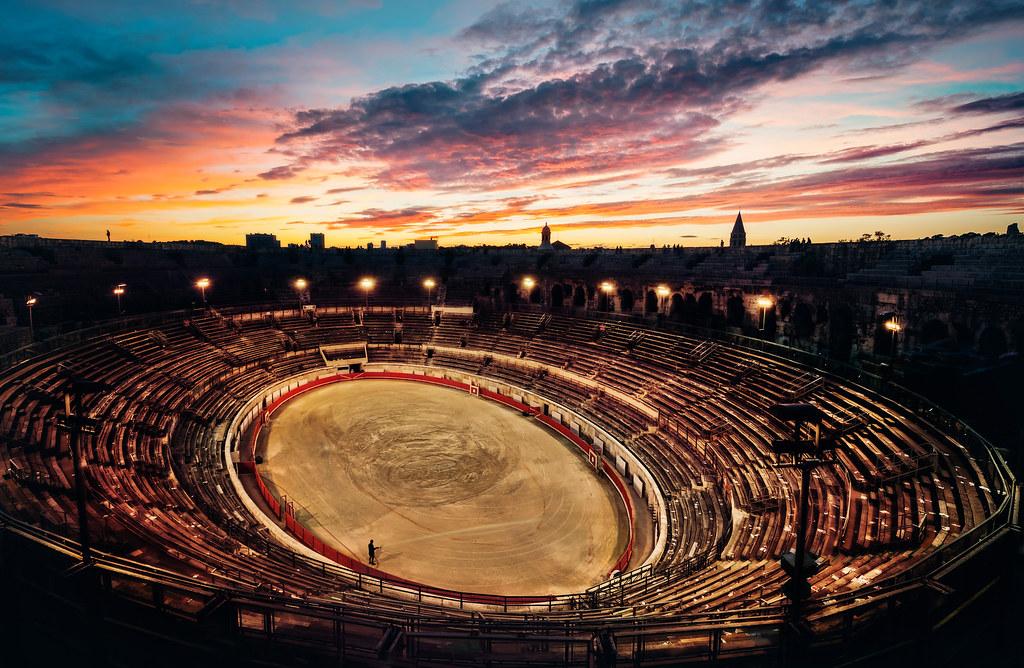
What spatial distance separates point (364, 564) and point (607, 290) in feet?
110

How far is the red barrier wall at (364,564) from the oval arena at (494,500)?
0.17 m

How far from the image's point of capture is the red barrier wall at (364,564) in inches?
607

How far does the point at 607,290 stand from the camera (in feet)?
148

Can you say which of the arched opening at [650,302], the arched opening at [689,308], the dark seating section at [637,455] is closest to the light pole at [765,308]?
the dark seating section at [637,455]

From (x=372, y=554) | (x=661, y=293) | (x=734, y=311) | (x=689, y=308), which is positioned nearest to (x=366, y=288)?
(x=661, y=293)

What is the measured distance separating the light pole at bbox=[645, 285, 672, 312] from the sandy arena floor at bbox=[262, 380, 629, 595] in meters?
16.3

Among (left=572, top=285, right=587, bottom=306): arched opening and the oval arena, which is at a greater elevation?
(left=572, top=285, right=587, bottom=306): arched opening

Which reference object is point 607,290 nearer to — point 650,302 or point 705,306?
point 650,302

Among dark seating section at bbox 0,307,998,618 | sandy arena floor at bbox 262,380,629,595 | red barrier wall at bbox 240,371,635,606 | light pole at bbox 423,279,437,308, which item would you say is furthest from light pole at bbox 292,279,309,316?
sandy arena floor at bbox 262,380,629,595

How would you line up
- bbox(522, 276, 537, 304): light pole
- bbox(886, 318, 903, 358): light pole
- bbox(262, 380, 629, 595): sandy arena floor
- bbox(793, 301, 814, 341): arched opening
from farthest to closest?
bbox(522, 276, 537, 304): light pole, bbox(793, 301, 814, 341): arched opening, bbox(886, 318, 903, 358): light pole, bbox(262, 380, 629, 595): sandy arena floor

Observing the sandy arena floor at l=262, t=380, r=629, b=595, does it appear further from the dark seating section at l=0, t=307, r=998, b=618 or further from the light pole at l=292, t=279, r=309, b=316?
the light pole at l=292, t=279, r=309, b=316

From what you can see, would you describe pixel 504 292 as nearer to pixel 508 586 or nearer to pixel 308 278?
pixel 308 278

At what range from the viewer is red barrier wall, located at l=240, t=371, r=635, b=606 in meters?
15.4

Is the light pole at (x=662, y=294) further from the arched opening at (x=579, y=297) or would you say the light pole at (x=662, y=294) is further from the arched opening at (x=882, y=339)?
the arched opening at (x=882, y=339)
